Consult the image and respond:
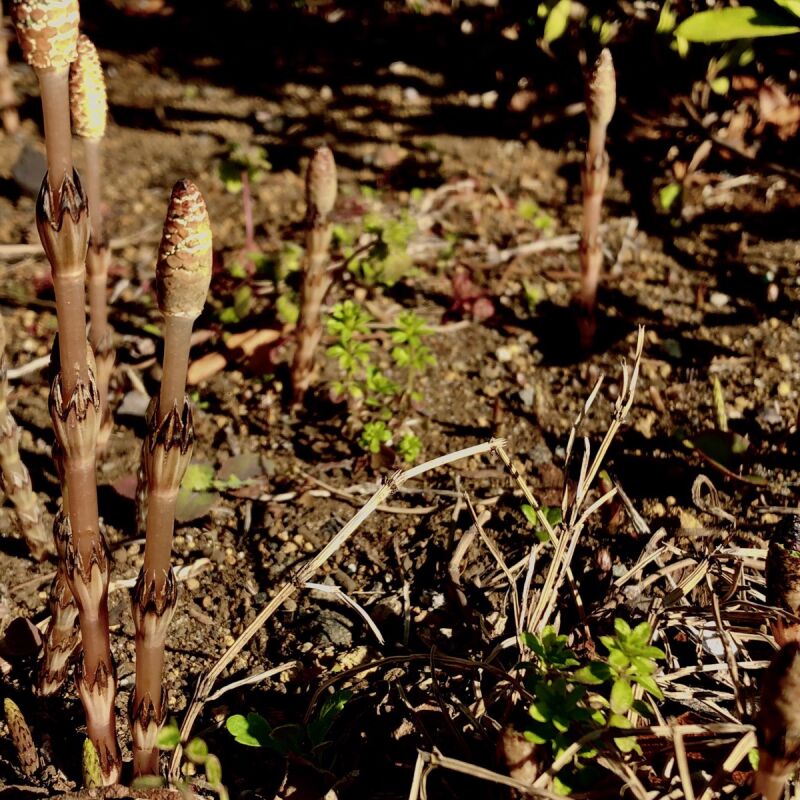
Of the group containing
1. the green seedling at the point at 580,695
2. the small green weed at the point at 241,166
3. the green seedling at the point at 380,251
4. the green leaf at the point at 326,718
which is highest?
the small green weed at the point at 241,166

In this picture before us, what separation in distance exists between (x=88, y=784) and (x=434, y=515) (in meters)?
1.05

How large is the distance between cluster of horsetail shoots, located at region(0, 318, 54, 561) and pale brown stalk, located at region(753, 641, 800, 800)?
1388mm

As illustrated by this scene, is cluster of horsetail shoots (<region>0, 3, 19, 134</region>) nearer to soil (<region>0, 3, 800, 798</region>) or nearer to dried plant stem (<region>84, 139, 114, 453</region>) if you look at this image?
soil (<region>0, 3, 800, 798</region>)

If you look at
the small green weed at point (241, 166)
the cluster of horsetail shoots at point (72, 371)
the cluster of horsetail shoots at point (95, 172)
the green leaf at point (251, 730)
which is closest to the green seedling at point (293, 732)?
the green leaf at point (251, 730)

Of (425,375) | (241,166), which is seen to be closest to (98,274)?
(425,375)

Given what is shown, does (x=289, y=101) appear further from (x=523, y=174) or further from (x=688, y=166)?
(x=688, y=166)

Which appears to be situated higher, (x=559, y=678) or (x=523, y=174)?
(x=523, y=174)

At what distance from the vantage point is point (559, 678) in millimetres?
1519

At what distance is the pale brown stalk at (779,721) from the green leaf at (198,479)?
4.83 ft

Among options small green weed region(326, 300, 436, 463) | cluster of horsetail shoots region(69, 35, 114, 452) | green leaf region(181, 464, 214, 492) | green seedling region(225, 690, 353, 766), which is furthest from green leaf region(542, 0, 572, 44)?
green seedling region(225, 690, 353, 766)

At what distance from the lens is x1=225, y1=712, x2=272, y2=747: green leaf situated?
1708 mm

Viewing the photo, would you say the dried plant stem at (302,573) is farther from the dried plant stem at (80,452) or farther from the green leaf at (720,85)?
the green leaf at (720,85)

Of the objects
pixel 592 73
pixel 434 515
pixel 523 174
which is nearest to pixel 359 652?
pixel 434 515

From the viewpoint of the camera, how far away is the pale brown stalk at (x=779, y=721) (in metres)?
1.24
